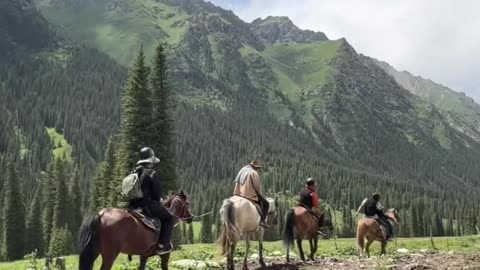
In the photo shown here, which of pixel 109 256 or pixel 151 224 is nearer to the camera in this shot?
pixel 109 256

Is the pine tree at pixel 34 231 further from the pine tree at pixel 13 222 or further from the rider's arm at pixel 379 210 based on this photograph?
the rider's arm at pixel 379 210

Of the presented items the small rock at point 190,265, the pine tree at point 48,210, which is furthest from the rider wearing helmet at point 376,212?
the pine tree at point 48,210

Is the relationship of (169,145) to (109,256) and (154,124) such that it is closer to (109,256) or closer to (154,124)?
(154,124)

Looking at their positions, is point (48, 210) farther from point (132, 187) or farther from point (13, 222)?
point (132, 187)

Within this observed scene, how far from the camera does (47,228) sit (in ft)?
328

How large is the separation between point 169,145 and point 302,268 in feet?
93.3

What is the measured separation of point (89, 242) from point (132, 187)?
2.61 m

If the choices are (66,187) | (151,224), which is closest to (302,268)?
(151,224)

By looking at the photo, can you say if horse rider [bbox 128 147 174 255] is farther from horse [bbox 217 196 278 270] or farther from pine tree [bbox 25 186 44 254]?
pine tree [bbox 25 186 44 254]

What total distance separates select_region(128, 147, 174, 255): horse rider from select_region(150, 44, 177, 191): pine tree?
2881cm

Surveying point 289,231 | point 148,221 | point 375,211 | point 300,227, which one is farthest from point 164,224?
point 375,211

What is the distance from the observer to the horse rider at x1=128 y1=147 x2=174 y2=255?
56.3 ft

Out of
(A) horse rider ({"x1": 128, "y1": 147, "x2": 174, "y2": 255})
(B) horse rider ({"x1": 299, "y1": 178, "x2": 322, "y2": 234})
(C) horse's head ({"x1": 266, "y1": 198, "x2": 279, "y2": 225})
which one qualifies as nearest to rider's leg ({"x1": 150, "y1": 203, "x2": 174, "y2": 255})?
(A) horse rider ({"x1": 128, "y1": 147, "x2": 174, "y2": 255})

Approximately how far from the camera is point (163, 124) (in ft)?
158
